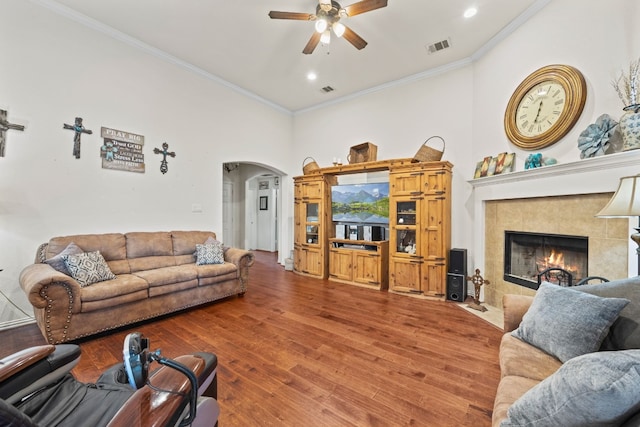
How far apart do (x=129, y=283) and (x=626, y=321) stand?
154 inches

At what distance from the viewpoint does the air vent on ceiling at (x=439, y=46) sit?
3598 millimetres

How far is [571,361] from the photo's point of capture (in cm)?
85

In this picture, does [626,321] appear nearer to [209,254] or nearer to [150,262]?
[209,254]

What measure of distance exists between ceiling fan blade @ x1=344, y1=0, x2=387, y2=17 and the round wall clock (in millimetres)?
1973

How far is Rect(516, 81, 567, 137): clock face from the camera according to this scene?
9.04ft

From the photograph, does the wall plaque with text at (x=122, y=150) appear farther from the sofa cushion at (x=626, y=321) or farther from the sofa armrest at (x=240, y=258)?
the sofa cushion at (x=626, y=321)

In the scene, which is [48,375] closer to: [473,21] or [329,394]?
[329,394]

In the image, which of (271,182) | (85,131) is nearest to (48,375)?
(85,131)

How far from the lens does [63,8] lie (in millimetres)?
3096

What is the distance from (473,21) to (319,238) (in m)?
3.86

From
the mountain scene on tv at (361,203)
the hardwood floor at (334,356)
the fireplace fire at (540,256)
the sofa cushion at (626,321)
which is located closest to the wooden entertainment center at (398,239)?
the mountain scene on tv at (361,203)

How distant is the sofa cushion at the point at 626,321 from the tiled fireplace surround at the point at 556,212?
3.32 feet

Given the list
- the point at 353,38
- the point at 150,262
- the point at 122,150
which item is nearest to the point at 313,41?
the point at 353,38

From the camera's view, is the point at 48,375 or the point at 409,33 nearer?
the point at 48,375
